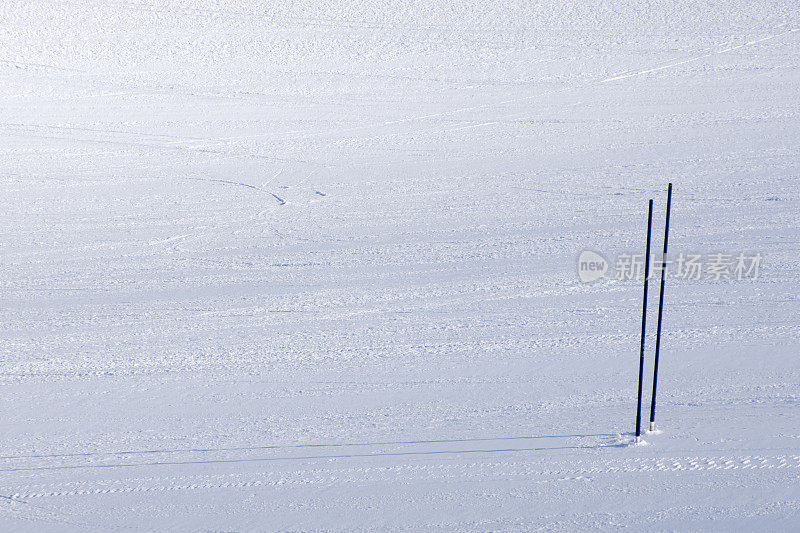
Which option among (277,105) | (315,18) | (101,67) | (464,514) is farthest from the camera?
(315,18)

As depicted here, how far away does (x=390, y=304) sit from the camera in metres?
7.48

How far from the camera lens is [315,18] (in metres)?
24.2

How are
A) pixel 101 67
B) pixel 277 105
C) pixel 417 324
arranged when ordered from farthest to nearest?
pixel 101 67 < pixel 277 105 < pixel 417 324

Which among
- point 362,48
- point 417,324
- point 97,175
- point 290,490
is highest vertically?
point 362,48

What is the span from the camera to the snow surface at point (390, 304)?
4.52 metres

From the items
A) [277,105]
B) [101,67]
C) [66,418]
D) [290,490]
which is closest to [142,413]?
[66,418]

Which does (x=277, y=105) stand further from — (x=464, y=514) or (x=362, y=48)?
(x=464, y=514)

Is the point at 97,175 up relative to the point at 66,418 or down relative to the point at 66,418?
up

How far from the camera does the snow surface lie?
4516mm

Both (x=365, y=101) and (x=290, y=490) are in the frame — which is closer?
(x=290, y=490)

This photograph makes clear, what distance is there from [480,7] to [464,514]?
74.3ft

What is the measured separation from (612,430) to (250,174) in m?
8.38

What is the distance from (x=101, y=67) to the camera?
66.9 feet

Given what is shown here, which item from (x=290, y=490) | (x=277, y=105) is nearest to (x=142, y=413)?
(x=290, y=490)
